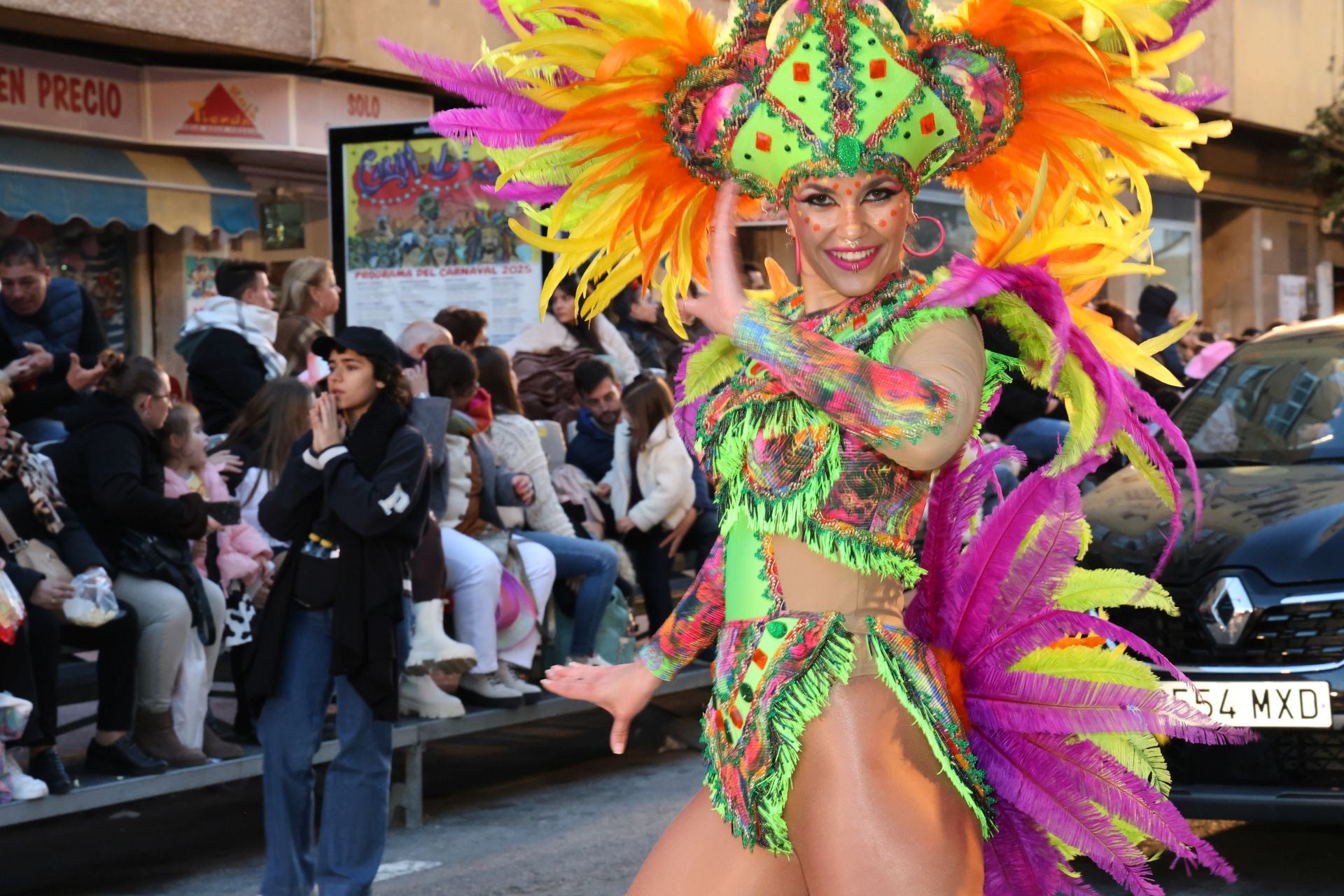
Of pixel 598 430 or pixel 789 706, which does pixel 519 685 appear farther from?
pixel 789 706

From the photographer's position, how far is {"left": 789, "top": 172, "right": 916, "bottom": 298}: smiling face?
3068 millimetres

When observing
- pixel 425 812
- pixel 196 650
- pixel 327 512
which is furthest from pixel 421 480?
pixel 425 812

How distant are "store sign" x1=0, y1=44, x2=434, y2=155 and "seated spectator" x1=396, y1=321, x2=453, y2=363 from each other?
394cm

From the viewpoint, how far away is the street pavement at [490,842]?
6246 millimetres

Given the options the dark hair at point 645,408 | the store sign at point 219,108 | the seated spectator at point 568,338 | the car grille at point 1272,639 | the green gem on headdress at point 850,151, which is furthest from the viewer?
the store sign at point 219,108

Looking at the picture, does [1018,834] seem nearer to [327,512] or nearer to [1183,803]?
[1183,803]

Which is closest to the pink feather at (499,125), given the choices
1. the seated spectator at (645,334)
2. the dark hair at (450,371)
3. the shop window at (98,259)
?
the dark hair at (450,371)

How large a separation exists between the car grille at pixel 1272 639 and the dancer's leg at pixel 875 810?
286 centimetres

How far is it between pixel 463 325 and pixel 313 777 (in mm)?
3609

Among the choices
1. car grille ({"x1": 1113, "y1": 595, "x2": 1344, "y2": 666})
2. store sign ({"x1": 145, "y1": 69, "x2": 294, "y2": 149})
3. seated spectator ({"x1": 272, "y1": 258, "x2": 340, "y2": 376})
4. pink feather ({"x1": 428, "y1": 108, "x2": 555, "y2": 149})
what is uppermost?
store sign ({"x1": 145, "y1": 69, "x2": 294, "y2": 149})

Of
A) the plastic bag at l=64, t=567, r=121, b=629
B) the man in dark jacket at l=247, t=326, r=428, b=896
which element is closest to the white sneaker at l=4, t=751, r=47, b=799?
the plastic bag at l=64, t=567, r=121, b=629

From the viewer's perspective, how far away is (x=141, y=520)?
6.62 metres

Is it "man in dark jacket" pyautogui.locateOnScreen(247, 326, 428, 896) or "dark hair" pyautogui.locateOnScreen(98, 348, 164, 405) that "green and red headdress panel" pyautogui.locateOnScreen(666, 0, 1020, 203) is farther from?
"dark hair" pyautogui.locateOnScreen(98, 348, 164, 405)

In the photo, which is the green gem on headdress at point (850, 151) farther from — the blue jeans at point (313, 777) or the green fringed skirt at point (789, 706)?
the blue jeans at point (313, 777)
